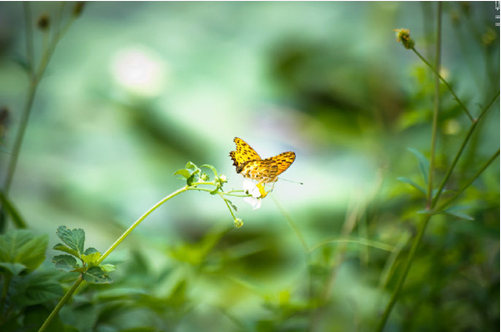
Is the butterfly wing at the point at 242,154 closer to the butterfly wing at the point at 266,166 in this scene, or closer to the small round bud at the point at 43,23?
the butterfly wing at the point at 266,166

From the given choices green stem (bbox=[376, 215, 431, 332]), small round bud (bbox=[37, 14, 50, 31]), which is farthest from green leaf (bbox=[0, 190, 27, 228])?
green stem (bbox=[376, 215, 431, 332])

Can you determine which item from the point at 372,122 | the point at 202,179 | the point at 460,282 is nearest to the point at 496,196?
the point at 460,282

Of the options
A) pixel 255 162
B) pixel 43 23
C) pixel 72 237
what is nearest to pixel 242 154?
pixel 255 162

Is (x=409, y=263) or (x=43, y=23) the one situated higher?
(x=43, y=23)

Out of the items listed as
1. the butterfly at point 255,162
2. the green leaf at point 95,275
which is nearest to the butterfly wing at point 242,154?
the butterfly at point 255,162

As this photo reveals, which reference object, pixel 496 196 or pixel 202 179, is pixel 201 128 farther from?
pixel 202 179

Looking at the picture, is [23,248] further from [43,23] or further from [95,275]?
[43,23]

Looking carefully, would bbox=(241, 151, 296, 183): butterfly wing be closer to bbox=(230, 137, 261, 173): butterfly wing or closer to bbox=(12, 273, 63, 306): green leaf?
bbox=(230, 137, 261, 173): butterfly wing
